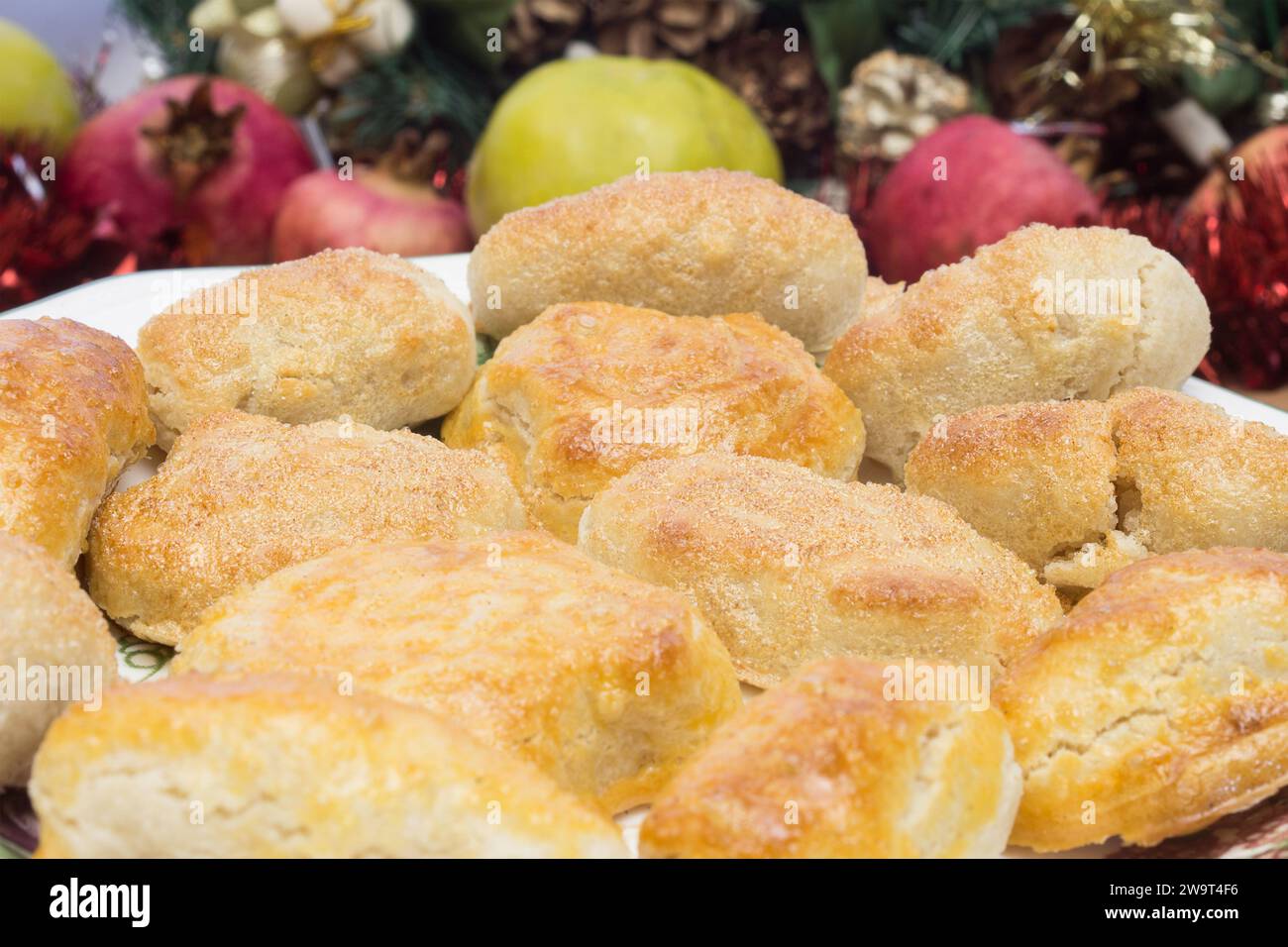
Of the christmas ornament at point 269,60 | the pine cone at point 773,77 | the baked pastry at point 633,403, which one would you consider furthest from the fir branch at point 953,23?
the baked pastry at point 633,403

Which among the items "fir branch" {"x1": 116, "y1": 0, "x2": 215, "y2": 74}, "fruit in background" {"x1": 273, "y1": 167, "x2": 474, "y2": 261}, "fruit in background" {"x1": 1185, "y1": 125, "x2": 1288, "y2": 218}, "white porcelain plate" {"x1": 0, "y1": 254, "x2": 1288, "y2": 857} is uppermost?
"fir branch" {"x1": 116, "y1": 0, "x2": 215, "y2": 74}

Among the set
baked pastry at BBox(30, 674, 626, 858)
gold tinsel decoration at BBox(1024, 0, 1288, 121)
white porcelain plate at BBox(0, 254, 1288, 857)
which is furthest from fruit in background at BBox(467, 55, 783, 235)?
baked pastry at BBox(30, 674, 626, 858)

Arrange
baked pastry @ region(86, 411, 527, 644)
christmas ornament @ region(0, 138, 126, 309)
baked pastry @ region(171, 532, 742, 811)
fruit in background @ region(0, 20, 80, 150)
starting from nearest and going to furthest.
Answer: baked pastry @ region(171, 532, 742, 811) → baked pastry @ region(86, 411, 527, 644) → christmas ornament @ region(0, 138, 126, 309) → fruit in background @ region(0, 20, 80, 150)

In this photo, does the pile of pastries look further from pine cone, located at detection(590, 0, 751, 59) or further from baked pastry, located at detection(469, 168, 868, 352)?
pine cone, located at detection(590, 0, 751, 59)

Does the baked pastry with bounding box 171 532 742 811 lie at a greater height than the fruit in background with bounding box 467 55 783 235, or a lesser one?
greater

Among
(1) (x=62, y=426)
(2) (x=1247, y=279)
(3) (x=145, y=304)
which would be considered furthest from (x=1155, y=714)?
(2) (x=1247, y=279)

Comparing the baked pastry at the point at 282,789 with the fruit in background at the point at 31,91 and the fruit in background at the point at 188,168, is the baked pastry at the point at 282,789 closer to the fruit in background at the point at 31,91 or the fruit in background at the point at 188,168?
the fruit in background at the point at 188,168
